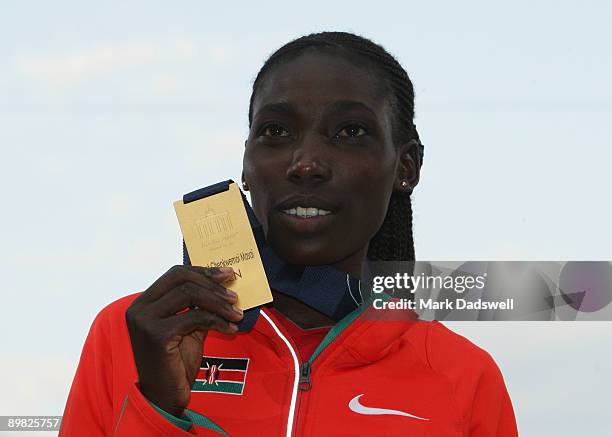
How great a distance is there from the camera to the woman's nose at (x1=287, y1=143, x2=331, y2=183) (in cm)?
407

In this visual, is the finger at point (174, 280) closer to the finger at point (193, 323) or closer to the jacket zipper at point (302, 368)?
the finger at point (193, 323)

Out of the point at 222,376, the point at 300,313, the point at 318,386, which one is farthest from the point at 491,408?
the point at 222,376

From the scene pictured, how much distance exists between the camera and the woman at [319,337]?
4.14m

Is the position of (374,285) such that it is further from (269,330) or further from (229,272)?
(229,272)

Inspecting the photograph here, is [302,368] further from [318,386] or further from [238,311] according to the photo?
[238,311]

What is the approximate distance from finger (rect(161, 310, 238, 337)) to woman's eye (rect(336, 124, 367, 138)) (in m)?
1.14

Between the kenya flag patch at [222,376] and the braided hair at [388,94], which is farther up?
the braided hair at [388,94]

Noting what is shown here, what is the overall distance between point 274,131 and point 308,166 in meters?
0.33

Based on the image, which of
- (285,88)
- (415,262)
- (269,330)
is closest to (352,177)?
(285,88)

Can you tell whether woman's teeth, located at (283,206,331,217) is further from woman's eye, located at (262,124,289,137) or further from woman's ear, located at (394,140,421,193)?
woman's ear, located at (394,140,421,193)

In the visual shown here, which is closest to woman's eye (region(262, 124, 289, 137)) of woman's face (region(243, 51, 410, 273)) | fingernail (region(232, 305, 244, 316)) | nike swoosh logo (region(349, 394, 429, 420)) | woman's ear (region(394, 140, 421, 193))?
woman's face (region(243, 51, 410, 273))

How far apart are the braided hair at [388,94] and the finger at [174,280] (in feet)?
4.35

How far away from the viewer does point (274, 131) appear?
4301 millimetres

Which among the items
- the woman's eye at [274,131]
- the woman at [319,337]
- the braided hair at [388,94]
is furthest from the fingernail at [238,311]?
the braided hair at [388,94]
